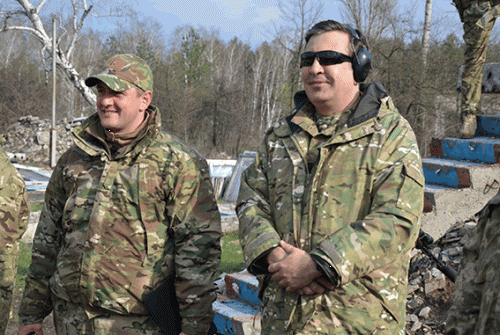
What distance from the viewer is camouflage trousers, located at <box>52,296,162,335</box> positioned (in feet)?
8.09

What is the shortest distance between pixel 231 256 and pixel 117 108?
5.19 metres

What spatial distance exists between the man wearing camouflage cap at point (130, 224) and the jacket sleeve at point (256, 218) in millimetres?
A: 318

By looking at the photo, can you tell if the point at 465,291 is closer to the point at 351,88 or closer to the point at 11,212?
the point at 351,88

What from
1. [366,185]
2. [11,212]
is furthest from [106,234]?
[366,185]

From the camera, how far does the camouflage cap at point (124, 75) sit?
255 centimetres

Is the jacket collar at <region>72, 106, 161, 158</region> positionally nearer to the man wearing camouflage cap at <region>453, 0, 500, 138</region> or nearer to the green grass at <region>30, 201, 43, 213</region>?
the man wearing camouflage cap at <region>453, 0, 500, 138</region>

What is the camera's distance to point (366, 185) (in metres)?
2.12

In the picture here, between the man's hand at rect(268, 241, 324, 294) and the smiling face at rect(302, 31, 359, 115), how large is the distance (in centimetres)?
74

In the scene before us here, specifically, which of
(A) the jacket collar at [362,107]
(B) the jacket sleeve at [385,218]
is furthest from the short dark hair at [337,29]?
(B) the jacket sleeve at [385,218]

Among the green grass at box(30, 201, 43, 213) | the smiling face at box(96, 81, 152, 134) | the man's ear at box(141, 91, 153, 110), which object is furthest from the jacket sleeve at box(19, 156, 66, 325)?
the green grass at box(30, 201, 43, 213)

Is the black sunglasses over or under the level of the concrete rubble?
over

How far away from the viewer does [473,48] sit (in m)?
6.03

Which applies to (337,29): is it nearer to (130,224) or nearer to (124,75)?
(124,75)

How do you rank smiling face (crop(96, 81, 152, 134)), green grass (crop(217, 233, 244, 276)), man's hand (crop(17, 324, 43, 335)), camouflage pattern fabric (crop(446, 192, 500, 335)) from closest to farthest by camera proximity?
1. camouflage pattern fabric (crop(446, 192, 500, 335))
2. smiling face (crop(96, 81, 152, 134))
3. man's hand (crop(17, 324, 43, 335))
4. green grass (crop(217, 233, 244, 276))
